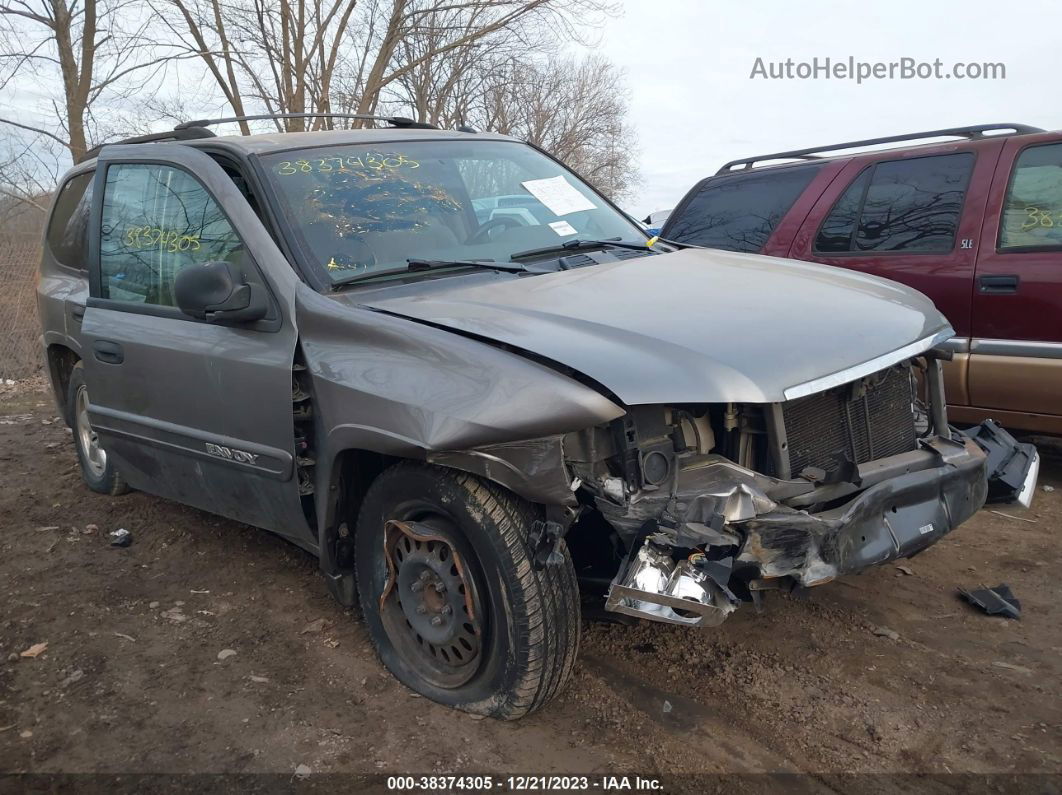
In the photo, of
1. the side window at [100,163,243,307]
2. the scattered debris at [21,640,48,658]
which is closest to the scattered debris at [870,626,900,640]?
the side window at [100,163,243,307]

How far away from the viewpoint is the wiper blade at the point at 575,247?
3588 mm

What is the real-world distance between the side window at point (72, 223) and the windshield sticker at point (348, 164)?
1858 mm

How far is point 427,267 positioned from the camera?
10.9 feet

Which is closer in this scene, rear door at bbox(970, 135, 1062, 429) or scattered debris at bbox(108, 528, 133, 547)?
rear door at bbox(970, 135, 1062, 429)

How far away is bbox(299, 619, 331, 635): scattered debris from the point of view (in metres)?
3.64

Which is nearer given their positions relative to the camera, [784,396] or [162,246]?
[784,396]

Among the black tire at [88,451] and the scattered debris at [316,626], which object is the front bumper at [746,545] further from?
the black tire at [88,451]

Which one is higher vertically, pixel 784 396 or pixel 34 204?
pixel 34 204

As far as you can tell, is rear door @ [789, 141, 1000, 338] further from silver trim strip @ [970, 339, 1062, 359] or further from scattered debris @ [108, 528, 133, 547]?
scattered debris @ [108, 528, 133, 547]

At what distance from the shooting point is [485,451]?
260cm

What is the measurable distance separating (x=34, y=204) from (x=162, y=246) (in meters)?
12.6

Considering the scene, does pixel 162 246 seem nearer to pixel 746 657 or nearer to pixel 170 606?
pixel 170 606

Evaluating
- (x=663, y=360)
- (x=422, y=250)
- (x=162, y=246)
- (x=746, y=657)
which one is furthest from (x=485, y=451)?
(x=162, y=246)

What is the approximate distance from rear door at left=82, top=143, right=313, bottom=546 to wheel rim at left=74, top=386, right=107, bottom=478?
120 cm
